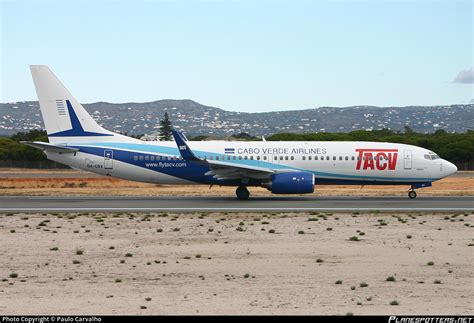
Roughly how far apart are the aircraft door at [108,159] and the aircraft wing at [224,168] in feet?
14.4

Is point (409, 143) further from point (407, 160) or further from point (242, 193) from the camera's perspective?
point (242, 193)

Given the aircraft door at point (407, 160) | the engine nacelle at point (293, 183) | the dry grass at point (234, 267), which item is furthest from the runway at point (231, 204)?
the dry grass at point (234, 267)

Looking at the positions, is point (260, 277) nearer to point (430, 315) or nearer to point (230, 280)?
point (230, 280)

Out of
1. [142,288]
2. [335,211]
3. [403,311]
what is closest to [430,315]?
[403,311]

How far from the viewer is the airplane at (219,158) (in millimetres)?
39312

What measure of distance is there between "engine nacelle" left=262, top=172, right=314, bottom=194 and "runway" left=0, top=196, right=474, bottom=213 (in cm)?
60

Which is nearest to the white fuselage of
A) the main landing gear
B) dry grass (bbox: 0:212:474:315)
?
the main landing gear

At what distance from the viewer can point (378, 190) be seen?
156ft

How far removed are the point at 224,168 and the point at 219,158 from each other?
1622 mm

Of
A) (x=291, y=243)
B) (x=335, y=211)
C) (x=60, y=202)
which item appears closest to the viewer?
(x=291, y=243)

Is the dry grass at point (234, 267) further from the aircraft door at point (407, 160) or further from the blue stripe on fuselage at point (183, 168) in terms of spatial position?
the aircraft door at point (407, 160)

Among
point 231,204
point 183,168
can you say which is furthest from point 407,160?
point 183,168

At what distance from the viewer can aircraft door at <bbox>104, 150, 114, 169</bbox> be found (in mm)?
40000

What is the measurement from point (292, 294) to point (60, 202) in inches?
954
